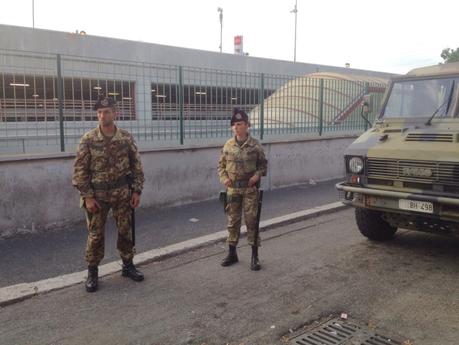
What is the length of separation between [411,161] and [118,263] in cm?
326

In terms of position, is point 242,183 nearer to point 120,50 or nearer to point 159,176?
point 159,176

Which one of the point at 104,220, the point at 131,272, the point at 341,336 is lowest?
the point at 341,336

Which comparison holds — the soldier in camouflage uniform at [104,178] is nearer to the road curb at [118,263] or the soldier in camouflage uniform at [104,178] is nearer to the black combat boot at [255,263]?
the road curb at [118,263]

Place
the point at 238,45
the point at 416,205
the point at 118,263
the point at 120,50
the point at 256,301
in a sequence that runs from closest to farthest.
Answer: the point at 256,301
the point at 416,205
the point at 118,263
the point at 120,50
the point at 238,45

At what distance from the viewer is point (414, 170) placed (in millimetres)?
4543

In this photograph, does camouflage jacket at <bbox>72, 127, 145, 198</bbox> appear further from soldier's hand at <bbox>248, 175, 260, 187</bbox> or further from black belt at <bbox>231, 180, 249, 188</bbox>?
soldier's hand at <bbox>248, 175, 260, 187</bbox>

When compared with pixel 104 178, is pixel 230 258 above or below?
below

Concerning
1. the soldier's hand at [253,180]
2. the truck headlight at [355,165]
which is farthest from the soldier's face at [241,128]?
the truck headlight at [355,165]

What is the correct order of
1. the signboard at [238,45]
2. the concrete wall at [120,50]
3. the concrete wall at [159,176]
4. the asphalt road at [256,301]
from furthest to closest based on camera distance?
the signboard at [238,45], the concrete wall at [120,50], the concrete wall at [159,176], the asphalt road at [256,301]

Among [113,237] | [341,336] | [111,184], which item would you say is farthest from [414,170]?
[113,237]

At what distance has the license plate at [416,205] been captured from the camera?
4355 mm

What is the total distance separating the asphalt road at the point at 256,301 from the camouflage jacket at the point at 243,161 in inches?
39.0

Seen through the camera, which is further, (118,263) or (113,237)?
(113,237)

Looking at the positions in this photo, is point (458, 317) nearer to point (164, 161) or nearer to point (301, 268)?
point (301, 268)
